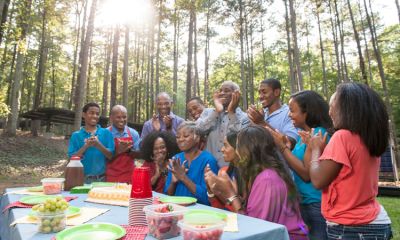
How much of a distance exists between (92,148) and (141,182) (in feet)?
7.69

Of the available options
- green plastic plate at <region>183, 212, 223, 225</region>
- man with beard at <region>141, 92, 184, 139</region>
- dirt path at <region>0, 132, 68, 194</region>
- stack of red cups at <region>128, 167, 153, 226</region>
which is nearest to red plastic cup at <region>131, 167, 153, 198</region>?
stack of red cups at <region>128, 167, 153, 226</region>

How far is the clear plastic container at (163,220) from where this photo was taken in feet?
4.85

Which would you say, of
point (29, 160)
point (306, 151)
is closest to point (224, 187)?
point (306, 151)

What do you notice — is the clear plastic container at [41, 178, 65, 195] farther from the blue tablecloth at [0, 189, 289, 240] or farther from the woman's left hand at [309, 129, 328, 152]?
the woman's left hand at [309, 129, 328, 152]

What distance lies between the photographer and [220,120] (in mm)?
3826

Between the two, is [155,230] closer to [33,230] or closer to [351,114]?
[33,230]

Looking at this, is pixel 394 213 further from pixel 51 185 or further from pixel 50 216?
pixel 50 216

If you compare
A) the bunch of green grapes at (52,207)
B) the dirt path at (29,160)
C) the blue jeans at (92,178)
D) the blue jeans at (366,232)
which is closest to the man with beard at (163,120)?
the blue jeans at (92,178)

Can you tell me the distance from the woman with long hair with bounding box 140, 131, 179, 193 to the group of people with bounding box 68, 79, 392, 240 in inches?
0.5

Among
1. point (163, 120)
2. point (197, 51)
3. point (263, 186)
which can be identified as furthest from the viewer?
point (197, 51)

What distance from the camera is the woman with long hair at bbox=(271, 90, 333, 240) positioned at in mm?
2281

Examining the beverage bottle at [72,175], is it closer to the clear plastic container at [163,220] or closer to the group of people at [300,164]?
the group of people at [300,164]

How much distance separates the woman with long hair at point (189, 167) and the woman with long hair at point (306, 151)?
2.78ft

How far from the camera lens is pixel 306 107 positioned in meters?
2.53
